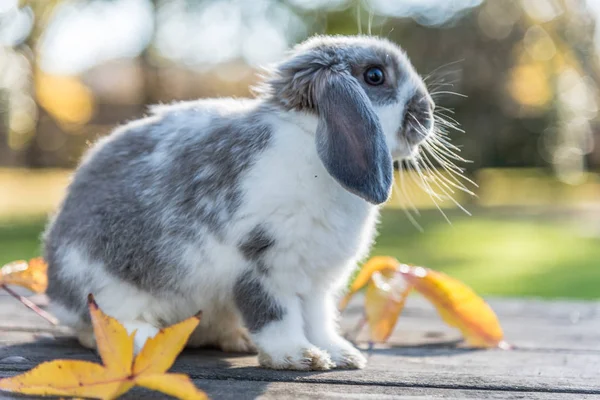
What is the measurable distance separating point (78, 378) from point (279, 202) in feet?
2.31

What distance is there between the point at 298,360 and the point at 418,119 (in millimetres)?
816

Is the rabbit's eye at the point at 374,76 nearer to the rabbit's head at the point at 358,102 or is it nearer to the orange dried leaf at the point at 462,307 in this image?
the rabbit's head at the point at 358,102

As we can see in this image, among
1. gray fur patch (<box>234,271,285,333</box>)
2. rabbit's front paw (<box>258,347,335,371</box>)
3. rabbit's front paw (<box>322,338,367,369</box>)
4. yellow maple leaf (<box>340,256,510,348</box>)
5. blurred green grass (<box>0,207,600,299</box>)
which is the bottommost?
rabbit's front paw (<box>258,347,335,371</box>)

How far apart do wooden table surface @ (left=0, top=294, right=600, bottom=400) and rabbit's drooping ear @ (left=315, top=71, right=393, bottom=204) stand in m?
0.46

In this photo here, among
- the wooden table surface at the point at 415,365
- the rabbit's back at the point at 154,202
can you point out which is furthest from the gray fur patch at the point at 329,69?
the wooden table surface at the point at 415,365

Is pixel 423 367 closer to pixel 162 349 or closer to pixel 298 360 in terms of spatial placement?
pixel 298 360

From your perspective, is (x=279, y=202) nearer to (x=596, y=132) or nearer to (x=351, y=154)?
(x=351, y=154)

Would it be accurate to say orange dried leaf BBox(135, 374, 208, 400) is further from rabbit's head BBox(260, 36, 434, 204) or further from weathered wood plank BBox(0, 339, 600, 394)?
rabbit's head BBox(260, 36, 434, 204)

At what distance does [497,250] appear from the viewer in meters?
7.82

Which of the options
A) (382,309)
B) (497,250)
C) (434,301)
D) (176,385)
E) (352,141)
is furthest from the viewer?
(497,250)

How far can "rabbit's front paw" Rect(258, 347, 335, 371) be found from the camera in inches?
73.0

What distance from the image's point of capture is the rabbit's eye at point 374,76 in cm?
209

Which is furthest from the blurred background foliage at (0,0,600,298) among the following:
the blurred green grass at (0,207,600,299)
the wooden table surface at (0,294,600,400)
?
the wooden table surface at (0,294,600,400)

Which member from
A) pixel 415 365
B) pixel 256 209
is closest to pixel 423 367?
pixel 415 365
